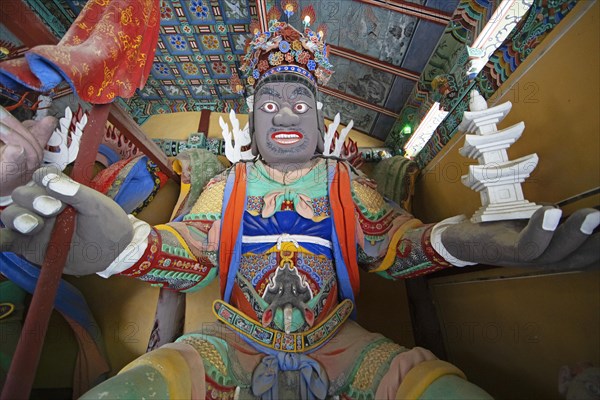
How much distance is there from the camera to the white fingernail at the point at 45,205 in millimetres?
836

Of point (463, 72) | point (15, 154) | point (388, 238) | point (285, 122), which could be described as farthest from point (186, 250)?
point (463, 72)

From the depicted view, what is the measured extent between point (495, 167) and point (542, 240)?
0.28 meters

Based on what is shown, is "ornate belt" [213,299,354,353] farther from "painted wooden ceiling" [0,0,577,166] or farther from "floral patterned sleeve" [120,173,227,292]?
"painted wooden ceiling" [0,0,577,166]

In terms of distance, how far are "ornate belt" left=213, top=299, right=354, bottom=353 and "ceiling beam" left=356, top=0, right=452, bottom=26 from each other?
160 centimetres

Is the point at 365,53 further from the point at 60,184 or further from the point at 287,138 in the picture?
the point at 60,184

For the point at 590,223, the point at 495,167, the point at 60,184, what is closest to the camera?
the point at 590,223

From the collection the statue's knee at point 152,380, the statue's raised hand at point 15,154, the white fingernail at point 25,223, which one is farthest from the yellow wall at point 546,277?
the statue's raised hand at point 15,154

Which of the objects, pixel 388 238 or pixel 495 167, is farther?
pixel 388 238

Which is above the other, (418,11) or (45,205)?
(418,11)

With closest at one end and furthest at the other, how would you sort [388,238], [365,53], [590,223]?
[590,223] < [388,238] < [365,53]

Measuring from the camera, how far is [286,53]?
1762 millimetres

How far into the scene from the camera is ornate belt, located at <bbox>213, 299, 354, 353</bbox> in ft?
4.15

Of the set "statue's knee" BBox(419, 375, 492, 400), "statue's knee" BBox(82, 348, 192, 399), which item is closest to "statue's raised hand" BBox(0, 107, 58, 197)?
"statue's knee" BBox(82, 348, 192, 399)

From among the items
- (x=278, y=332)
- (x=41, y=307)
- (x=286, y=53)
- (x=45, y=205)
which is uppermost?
(x=286, y=53)
